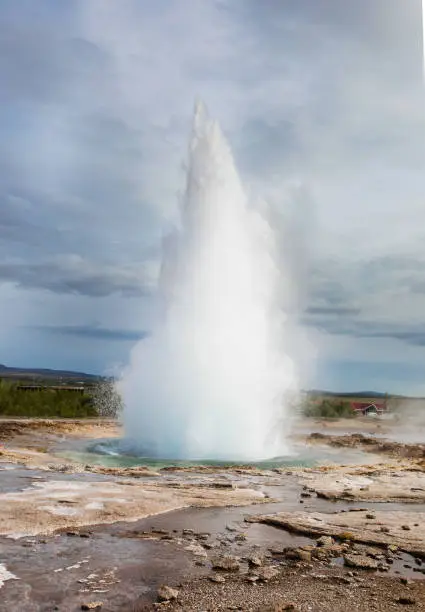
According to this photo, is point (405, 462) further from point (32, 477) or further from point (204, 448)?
point (32, 477)

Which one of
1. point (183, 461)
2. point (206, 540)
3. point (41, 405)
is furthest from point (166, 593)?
point (41, 405)

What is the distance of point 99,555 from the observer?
48.1 ft

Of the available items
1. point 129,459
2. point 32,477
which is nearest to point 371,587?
point 32,477

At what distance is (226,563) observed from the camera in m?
14.0

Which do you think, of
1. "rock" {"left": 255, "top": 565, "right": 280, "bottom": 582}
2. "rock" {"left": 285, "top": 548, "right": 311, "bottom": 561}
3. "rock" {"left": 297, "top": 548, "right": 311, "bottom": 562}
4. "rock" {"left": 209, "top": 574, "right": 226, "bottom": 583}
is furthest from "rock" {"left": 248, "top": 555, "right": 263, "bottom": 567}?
"rock" {"left": 209, "top": 574, "right": 226, "bottom": 583}

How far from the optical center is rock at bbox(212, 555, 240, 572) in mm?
13719

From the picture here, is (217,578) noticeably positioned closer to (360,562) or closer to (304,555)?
(304,555)

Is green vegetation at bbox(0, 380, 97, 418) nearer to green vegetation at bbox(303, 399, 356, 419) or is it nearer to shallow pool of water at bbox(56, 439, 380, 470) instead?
shallow pool of water at bbox(56, 439, 380, 470)

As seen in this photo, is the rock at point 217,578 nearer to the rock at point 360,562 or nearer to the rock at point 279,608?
the rock at point 279,608

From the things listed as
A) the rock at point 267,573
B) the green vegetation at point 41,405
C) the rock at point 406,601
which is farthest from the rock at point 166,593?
the green vegetation at point 41,405

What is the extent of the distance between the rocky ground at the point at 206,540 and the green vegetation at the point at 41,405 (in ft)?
122

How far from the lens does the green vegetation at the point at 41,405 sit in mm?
64875

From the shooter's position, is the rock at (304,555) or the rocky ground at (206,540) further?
the rock at (304,555)

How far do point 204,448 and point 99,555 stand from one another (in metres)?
22.4
